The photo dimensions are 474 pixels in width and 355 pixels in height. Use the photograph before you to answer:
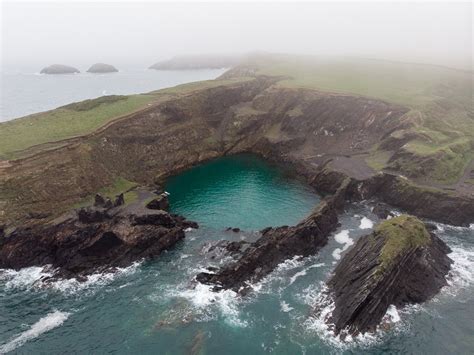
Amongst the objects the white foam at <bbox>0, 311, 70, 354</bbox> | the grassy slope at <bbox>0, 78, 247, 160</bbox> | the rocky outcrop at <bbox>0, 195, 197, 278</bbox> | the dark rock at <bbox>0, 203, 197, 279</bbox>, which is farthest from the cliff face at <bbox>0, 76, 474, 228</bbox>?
the white foam at <bbox>0, 311, 70, 354</bbox>

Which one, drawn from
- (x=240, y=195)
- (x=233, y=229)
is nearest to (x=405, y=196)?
(x=240, y=195)

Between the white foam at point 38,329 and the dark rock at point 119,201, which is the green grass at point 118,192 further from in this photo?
the white foam at point 38,329

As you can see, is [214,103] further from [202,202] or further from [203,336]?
[203,336]

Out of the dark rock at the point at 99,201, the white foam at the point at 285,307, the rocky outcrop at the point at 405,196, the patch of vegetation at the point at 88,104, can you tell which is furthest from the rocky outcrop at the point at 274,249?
the patch of vegetation at the point at 88,104

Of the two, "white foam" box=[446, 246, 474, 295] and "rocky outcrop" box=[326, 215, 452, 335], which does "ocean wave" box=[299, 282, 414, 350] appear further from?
"white foam" box=[446, 246, 474, 295]

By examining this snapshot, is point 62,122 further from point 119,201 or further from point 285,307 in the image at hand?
point 285,307

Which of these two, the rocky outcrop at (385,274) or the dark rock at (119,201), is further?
the dark rock at (119,201)

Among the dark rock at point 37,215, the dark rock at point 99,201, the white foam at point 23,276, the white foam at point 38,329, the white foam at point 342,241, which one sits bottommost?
the white foam at point 23,276
